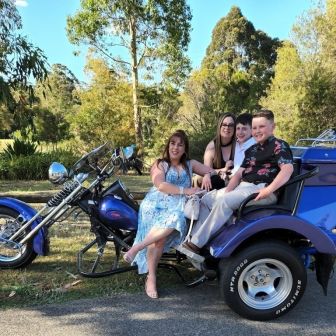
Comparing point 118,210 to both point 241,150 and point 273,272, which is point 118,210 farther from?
point 241,150

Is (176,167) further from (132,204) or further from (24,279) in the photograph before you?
(24,279)

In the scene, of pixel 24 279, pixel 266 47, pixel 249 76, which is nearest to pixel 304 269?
pixel 24 279

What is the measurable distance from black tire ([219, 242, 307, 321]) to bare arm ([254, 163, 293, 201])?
39 cm

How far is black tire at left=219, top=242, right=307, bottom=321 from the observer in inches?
137

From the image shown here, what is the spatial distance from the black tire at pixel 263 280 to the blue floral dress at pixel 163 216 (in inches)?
19.8

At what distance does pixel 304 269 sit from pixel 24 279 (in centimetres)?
256

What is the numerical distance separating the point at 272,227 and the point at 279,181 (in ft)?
1.19

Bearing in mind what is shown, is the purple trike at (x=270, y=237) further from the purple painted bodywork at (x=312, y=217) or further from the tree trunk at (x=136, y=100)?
the tree trunk at (x=136, y=100)

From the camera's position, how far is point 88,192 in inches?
165

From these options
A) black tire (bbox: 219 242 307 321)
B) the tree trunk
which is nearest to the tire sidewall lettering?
black tire (bbox: 219 242 307 321)

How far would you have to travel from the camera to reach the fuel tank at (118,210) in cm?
402

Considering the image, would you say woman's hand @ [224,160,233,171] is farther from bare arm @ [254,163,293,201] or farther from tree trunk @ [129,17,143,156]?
tree trunk @ [129,17,143,156]

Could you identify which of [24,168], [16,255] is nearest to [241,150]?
[16,255]

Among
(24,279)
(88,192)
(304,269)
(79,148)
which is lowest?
(79,148)
